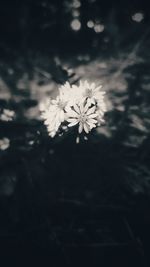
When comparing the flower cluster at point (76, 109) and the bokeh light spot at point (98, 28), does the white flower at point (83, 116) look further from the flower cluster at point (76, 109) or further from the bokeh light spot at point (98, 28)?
the bokeh light spot at point (98, 28)

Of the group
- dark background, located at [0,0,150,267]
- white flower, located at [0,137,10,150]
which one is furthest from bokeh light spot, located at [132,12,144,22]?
white flower, located at [0,137,10,150]

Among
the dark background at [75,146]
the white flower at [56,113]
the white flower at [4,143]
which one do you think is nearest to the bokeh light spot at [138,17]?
the dark background at [75,146]

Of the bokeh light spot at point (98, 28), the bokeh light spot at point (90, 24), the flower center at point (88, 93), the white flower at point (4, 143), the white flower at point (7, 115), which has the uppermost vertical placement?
the bokeh light spot at point (90, 24)

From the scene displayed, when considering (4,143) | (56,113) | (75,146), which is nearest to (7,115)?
(4,143)

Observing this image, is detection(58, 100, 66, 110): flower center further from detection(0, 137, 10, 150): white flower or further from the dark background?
detection(0, 137, 10, 150): white flower

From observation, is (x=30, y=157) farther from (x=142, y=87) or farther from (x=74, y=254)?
(x=142, y=87)

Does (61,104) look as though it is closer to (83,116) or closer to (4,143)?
(83,116)
